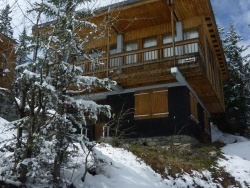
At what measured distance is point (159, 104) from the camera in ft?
52.9

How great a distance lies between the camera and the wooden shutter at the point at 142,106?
1627 centimetres

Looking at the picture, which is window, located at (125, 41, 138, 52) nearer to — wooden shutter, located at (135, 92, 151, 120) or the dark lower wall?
wooden shutter, located at (135, 92, 151, 120)

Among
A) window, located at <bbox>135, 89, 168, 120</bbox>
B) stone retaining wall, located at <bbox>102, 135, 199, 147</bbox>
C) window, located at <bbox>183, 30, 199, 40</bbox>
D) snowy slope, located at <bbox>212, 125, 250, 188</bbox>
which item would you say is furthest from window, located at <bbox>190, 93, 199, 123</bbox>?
window, located at <bbox>183, 30, 199, 40</bbox>

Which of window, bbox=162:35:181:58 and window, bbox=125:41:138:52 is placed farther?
window, bbox=125:41:138:52

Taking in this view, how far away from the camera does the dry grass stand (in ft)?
35.4

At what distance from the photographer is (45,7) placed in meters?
7.60

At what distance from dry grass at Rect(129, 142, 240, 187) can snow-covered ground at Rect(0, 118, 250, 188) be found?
248 mm

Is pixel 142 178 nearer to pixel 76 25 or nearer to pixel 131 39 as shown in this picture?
pixel 76 25

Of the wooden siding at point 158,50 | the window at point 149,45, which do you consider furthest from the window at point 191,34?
the window at point 149,45

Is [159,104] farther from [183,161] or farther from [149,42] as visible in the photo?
[183,161]

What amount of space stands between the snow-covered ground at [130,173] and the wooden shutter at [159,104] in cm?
384

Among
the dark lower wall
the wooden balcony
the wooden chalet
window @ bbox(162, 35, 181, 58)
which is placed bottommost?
the dark lower wall

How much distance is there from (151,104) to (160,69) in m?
2.24

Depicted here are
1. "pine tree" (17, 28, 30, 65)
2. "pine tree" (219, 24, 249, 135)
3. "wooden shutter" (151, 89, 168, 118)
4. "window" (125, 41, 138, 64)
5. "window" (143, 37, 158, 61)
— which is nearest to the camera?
"pine tree" (17, 28, 30, 65)
